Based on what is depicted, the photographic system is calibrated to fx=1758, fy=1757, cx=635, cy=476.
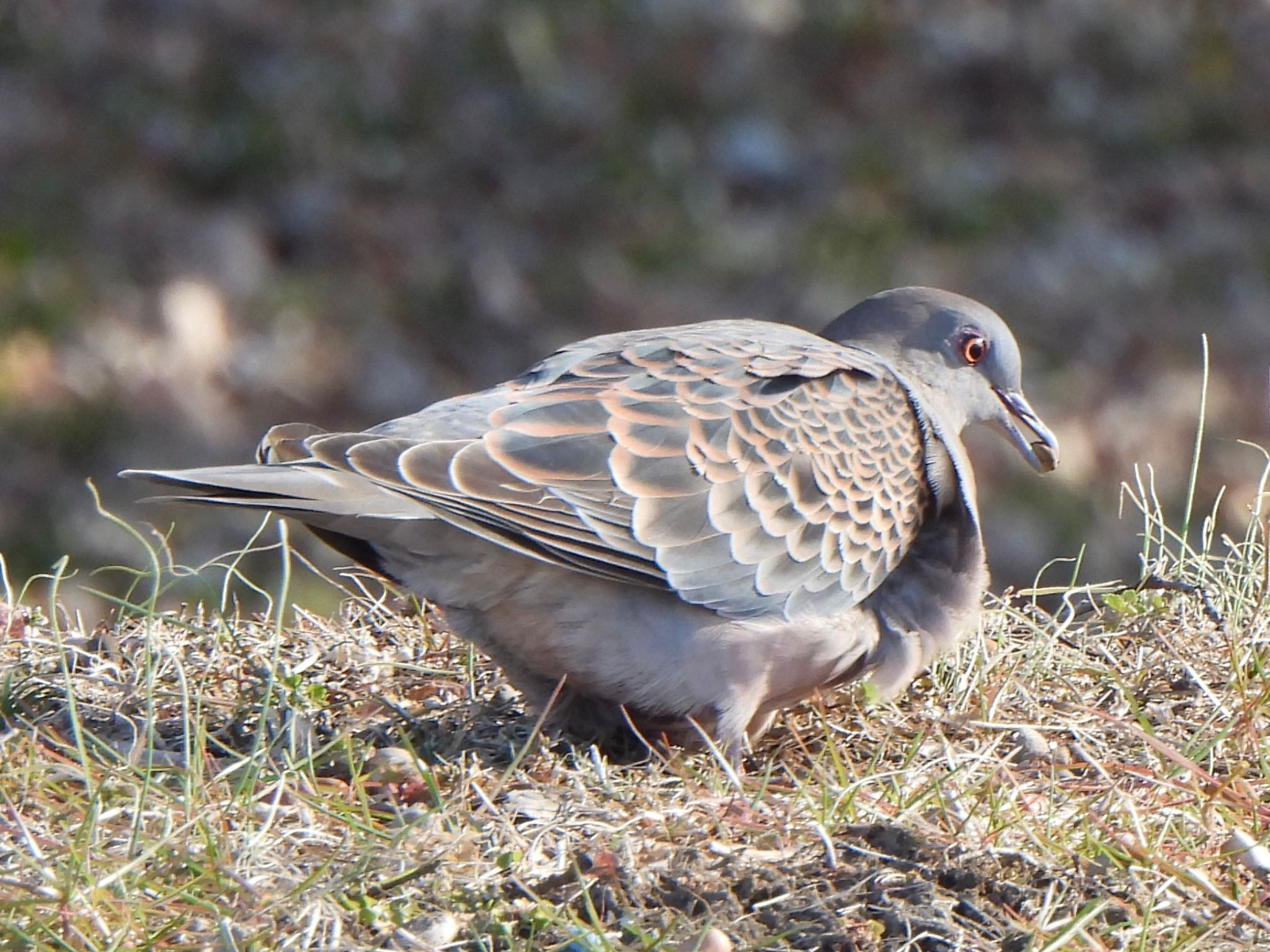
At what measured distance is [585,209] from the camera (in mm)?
8516

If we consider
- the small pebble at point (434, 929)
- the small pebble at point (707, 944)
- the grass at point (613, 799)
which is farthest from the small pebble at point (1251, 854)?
the small pebble at point (434, 929)

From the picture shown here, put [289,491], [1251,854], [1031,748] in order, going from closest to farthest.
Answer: [1251,854] → [289,491] → [1031,748]

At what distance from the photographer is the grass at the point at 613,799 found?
259 cm

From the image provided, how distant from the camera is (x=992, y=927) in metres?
2.61

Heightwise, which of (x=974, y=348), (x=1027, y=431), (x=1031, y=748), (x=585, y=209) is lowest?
(x=1031, y=748)

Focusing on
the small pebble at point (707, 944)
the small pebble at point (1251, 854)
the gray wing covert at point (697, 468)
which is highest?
the gray wing covert at point (697, 468)

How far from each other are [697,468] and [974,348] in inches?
38.8

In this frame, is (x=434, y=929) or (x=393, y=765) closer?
(x=434, y=929)

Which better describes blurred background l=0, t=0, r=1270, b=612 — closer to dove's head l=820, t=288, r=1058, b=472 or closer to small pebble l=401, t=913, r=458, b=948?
dove's head l=820, t=288, r=1058, b=472

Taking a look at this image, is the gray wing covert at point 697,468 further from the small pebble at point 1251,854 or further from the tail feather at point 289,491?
the small pebble at point 1251,854

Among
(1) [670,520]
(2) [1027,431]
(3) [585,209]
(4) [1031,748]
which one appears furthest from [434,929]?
(3) [585,209]

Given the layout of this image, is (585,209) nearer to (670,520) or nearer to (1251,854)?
(670,520)

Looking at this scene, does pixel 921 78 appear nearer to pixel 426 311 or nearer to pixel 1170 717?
pixel 426 311

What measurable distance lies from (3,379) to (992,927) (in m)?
5.16
